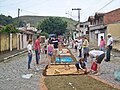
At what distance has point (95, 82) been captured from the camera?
9203 mm

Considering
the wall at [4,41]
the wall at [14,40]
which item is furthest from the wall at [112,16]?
the wall at [4,41]

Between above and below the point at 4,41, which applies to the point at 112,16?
above

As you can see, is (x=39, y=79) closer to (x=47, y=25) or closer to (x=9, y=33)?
(x=9, y=33)

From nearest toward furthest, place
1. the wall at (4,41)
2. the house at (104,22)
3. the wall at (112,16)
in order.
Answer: the wall at (4,41)
the house at (104,22)
the wall at (112,16)

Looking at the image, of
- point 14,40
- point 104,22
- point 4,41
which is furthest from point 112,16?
point 4,41

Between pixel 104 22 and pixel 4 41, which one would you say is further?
pixel 104 22

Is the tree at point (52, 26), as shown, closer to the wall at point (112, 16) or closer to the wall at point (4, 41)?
the wall at point (112, 16)

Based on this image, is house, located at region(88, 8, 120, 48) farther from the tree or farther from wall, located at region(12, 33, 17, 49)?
the tree

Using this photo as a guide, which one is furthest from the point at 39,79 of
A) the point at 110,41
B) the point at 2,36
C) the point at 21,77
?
the point at 2,36

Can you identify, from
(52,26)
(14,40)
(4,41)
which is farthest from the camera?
(52,26)

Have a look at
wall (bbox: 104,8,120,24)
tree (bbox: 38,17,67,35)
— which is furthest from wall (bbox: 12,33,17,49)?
tree (bbox: 38,17,67,35)

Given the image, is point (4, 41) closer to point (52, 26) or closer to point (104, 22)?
point (104, 22)

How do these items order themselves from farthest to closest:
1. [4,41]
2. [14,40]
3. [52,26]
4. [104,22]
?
[52,26]
[104,22]
[14,40]
[4,41]

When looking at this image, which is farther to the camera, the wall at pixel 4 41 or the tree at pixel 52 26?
the tree at pixel 52 26
